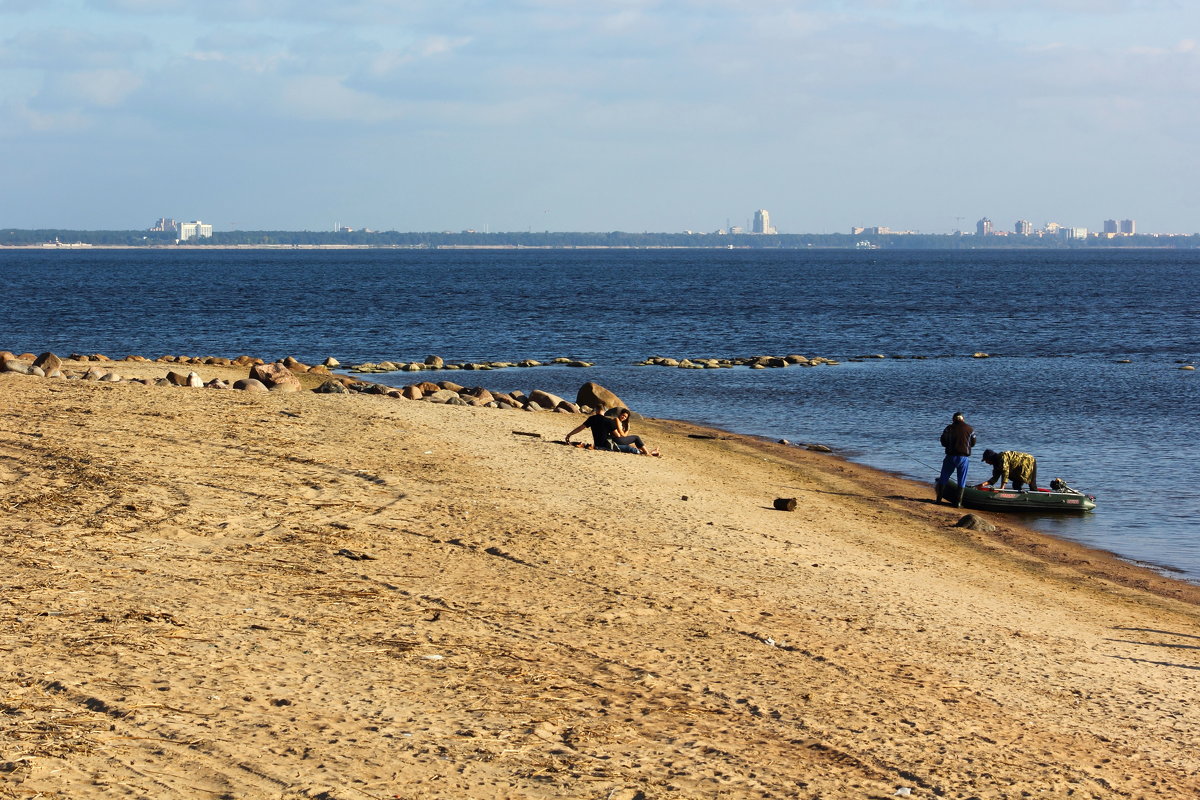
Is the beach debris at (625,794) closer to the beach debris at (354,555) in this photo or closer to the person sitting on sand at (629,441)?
the beach debris at (354,555)

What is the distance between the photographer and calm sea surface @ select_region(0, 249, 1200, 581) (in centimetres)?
2580

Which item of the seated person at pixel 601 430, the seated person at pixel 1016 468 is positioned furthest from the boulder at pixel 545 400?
the seated person at pixel 1016 468

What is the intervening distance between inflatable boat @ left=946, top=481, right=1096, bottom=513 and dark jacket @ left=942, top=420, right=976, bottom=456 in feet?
1.86

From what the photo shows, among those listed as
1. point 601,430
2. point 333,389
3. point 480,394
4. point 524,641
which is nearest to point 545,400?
point 480,394

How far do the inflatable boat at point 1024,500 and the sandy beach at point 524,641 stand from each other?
6.76 feet

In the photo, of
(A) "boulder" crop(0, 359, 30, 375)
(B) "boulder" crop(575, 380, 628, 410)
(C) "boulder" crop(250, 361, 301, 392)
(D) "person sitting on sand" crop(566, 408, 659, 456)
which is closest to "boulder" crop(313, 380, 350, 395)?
(C) "boulder" crop(250, 361, 301, 392)

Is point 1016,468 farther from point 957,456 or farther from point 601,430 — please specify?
point 601,430

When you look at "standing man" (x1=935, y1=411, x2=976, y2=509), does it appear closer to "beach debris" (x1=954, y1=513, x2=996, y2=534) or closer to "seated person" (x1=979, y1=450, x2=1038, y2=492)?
"seated person" (x1=979, y1=450, x2=1038, y2=492)

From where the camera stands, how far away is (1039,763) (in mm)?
7863

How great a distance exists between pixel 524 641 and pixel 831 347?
47.1 metres

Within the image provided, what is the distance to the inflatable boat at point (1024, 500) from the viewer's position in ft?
Answer: 65.0

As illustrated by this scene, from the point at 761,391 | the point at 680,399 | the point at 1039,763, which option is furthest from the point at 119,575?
the point at 761,391

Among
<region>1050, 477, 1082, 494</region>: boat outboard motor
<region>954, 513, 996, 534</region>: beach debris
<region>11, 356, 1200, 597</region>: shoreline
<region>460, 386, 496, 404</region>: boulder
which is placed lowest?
<region>11, 356, 1200, 597</region>: shoreline

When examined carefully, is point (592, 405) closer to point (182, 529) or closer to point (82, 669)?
point (182, 529)
